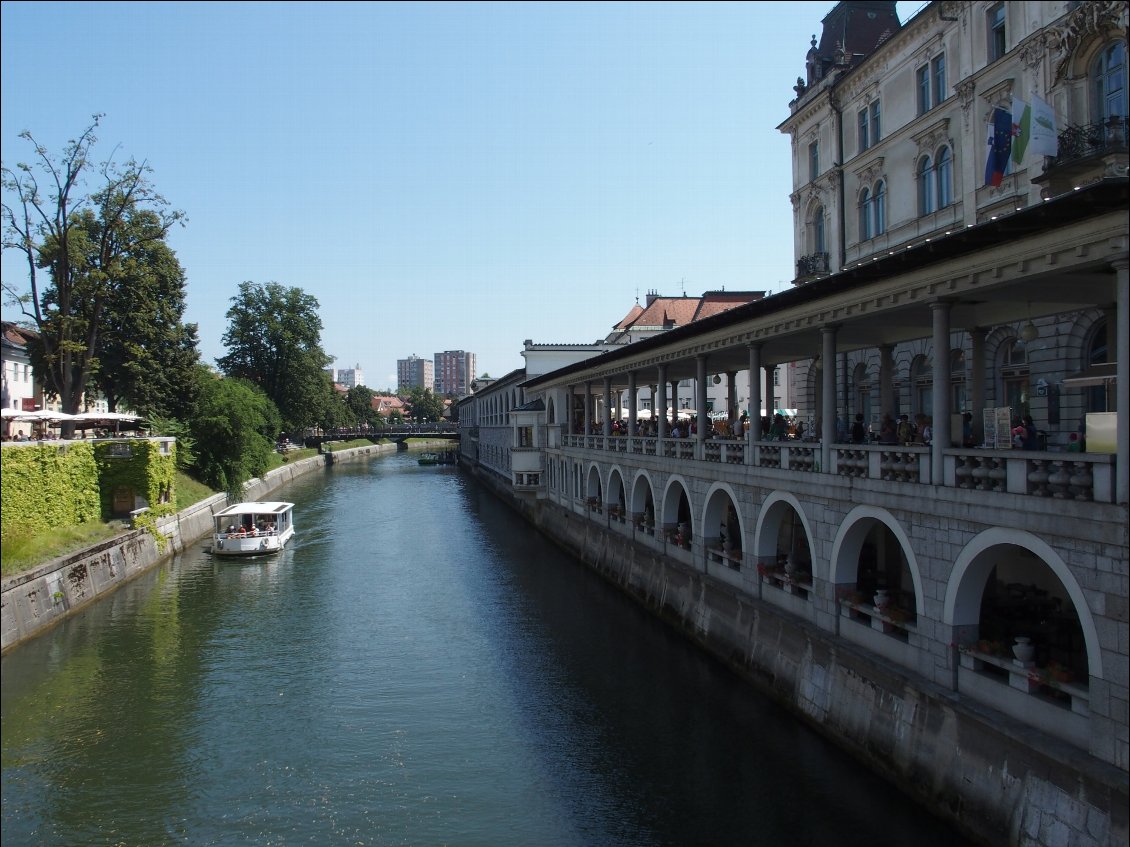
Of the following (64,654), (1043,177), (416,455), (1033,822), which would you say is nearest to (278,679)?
(64,654)

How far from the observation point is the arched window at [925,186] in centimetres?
2619

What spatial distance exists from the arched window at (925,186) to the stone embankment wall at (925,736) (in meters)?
Result: 13.7

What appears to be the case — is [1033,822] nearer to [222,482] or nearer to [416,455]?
[222,482]

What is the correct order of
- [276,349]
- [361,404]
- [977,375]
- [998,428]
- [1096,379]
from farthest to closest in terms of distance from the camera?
[361,404], [276,349], [977,375], [998,428], [1096,379]

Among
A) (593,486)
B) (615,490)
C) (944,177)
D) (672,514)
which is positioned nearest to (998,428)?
(672,514)

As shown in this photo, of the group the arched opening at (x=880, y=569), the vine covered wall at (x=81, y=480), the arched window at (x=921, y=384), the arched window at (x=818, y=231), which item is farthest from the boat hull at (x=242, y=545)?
the arched window at (x=921, y=384)

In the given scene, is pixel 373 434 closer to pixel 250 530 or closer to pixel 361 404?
pixel 361 404

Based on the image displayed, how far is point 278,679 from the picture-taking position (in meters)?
20.2

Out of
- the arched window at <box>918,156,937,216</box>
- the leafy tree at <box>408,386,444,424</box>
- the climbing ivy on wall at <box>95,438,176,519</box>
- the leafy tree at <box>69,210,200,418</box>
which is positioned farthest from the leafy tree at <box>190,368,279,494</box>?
the leafy tree at <box>408,386,444,424</box>

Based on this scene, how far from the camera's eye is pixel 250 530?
37.3 m

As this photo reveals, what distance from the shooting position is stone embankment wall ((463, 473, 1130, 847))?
9.54 meters

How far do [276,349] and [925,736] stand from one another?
73.4 meters

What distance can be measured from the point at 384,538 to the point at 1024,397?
29.7 m

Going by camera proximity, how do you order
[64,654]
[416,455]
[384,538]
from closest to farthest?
[64,654] < [384,538] < [416,455]
